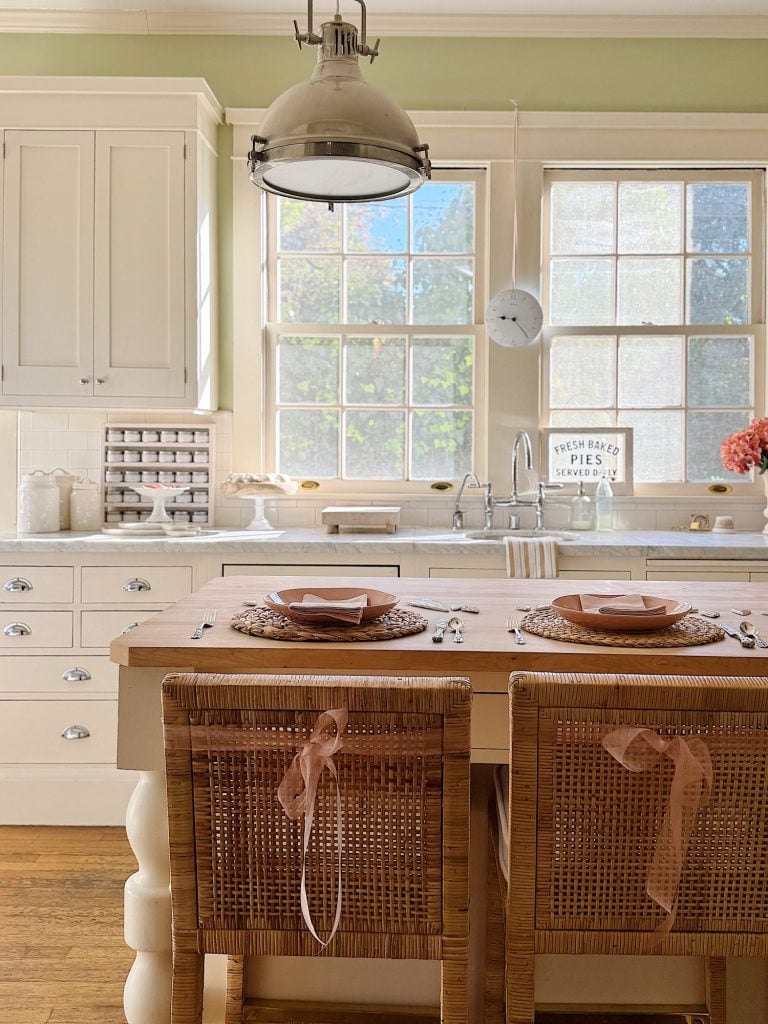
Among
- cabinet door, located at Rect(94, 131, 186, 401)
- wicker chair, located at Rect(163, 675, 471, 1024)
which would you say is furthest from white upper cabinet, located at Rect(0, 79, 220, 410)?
wicker chair, located at Rect(163, 675, 471, 1024)

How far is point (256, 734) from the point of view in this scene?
1.38 meters

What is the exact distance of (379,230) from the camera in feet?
14.3

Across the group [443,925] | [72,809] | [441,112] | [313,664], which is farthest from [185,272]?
[443,925]

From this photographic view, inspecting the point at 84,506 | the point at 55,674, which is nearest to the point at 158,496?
the point at 84,506

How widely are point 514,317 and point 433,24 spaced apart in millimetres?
1376

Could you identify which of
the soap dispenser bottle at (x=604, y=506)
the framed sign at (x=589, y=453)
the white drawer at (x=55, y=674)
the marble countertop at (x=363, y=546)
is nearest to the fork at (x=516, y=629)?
the marble countertop at (x=363, y=546)

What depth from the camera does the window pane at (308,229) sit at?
436 centimetres

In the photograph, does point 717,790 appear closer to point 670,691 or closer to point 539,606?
point 670,691

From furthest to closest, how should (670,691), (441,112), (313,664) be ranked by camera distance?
(441,112) < (313,664) < (670,691)

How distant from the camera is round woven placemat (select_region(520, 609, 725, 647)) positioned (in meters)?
1.88

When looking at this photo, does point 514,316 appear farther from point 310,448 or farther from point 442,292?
point 310,448

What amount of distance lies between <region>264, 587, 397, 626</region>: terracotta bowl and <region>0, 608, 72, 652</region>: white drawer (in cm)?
166

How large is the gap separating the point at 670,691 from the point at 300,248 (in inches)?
138

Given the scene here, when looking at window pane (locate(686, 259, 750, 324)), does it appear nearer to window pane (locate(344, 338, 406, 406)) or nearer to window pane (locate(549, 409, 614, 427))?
window pane (locate(549, 409, 614, 427))
